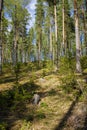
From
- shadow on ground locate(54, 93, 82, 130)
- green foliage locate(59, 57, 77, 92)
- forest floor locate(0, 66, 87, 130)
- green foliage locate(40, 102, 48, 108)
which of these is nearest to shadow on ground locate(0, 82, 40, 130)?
forest floor locate(0, 66, 87, 130)

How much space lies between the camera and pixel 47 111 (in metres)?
13.1

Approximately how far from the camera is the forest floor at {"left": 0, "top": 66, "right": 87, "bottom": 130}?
11336 millimetres

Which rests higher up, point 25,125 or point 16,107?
point 16,107

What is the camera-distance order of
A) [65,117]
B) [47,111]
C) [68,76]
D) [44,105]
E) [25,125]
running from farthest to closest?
[68,76], [44,105], [47,111], [65,117], [25,125]

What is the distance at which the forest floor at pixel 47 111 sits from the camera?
11.3 metres

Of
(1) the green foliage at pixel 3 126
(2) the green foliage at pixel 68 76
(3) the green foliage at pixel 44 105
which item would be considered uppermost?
(2) the green foliage at pixel 68 76

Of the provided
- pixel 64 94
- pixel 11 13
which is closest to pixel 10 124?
pixel 64 94

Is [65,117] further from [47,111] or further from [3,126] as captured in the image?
[3,126]

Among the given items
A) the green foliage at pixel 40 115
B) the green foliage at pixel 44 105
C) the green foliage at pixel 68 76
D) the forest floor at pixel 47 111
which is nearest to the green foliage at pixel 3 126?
the forest floor at pixel 47 111

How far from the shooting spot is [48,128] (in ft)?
36.7

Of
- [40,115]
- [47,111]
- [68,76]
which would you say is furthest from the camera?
[68,76]

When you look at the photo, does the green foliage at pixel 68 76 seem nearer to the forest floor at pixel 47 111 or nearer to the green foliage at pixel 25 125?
the forest floor at pixel 47 111

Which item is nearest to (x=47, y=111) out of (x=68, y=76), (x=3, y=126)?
(x=3, y=126)

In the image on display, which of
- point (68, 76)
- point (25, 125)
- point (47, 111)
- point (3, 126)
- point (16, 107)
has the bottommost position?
point (25, 125)
